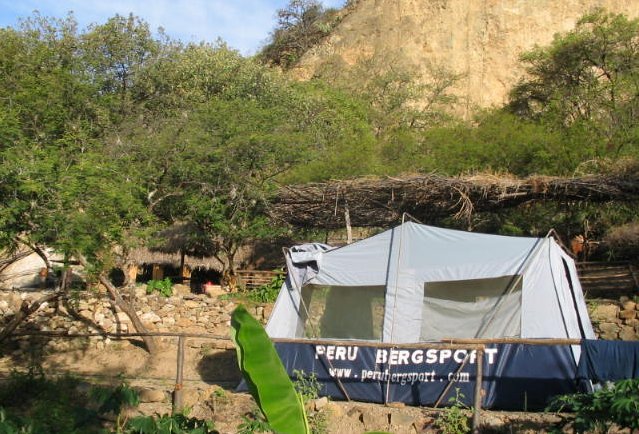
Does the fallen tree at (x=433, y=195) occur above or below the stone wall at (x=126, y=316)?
above

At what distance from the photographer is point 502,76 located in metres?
36.3

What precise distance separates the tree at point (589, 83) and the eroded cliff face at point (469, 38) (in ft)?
25.4

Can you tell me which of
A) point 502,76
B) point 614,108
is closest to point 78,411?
point 614,108

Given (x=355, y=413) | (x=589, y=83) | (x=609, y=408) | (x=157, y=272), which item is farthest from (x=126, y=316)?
(x=589, y=83)

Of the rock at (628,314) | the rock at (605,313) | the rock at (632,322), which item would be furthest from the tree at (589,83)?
the rock at (632,322)

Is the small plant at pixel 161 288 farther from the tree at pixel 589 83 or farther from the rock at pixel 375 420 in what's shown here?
the tree at pixel 589 83

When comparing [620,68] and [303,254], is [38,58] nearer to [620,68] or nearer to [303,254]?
[303,254]

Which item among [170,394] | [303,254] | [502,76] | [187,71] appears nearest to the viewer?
[170,394]

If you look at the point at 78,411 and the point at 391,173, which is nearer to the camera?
the point at 78,411

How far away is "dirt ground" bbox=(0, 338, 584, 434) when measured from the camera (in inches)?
313

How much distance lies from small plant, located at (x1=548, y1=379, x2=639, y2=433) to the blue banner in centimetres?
214

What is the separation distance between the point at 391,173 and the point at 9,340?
10.2m

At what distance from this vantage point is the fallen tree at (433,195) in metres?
12.4

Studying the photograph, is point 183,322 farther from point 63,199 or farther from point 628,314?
point 628,314
